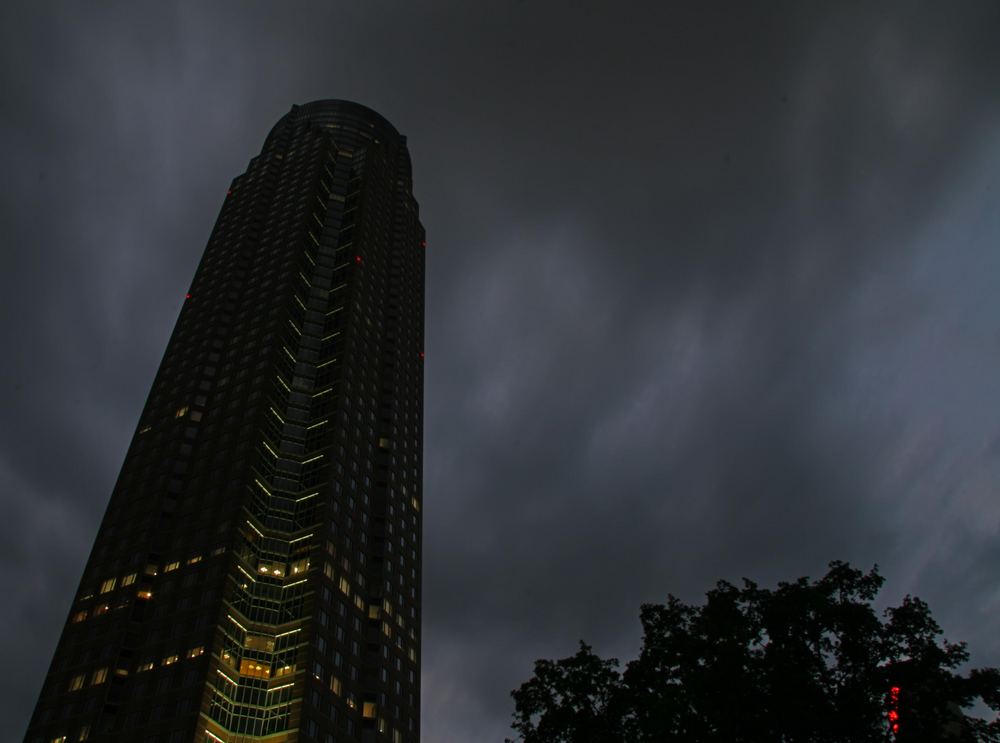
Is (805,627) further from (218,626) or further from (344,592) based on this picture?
(344,592)

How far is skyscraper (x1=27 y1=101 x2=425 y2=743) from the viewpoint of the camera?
86.5 m

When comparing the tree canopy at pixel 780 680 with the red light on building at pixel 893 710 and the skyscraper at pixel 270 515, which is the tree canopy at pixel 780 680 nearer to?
the red light on building at pixel 893 710

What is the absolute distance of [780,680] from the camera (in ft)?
92.8

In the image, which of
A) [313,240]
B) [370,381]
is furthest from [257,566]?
[313,240]

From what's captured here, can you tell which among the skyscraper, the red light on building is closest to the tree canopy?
the red light on building

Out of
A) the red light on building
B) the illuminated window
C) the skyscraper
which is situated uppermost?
the skyscraper

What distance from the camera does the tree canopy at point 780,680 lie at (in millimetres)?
27125

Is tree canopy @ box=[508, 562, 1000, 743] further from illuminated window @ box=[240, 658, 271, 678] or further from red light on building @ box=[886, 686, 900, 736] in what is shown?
illuminated window @ box=[240, 658, 271, 678]

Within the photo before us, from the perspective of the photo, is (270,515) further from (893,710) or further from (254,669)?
(893,710)

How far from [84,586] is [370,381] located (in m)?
55.4

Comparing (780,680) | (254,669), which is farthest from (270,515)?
(780,680)

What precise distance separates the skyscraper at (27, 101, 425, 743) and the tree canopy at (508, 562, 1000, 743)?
62047 millimetres

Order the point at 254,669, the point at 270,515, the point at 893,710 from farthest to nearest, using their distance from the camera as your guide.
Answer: the point at 270,515 < the point at 254,669 < the point at 893,710

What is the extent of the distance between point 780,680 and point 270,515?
9101 centimetres
